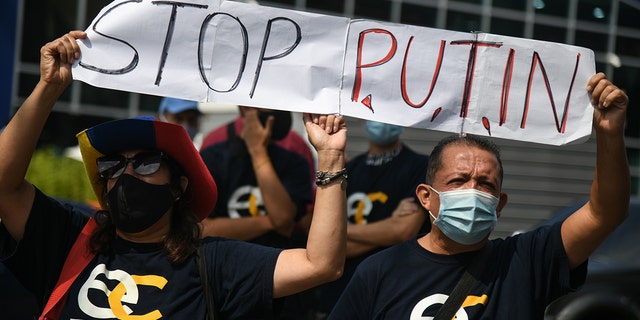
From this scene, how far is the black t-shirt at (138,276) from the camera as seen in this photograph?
3.16 m

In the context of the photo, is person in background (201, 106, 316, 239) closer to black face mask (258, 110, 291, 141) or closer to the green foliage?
black face mask (258, 110, 291, 141)

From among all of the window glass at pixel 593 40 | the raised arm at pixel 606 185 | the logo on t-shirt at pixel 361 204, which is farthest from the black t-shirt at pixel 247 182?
the window glass at pixel 593 40

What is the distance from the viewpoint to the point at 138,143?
3.39 meters

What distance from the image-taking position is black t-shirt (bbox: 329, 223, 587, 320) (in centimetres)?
325

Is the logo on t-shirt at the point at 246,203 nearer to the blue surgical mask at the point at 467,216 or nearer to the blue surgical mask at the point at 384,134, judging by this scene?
the blue surgical mask at the point at 384,134

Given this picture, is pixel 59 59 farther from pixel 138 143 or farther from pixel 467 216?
pixel 467 216

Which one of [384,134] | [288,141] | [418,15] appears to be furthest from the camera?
[418,15]

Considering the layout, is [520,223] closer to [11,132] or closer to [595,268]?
[595,268]

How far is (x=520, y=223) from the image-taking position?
1812 centimetres

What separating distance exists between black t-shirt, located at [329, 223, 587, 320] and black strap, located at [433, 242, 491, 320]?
2 centimetres

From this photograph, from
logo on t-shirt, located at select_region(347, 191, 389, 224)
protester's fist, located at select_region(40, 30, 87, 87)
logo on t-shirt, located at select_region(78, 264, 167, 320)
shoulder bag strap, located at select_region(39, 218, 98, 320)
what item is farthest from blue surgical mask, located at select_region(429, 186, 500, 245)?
logo on t-shirt, located at select_region(347, 191, 389, 224)

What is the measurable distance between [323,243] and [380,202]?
7.28ft

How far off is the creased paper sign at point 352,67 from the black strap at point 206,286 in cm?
59

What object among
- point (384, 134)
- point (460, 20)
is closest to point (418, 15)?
point (460, 20)
